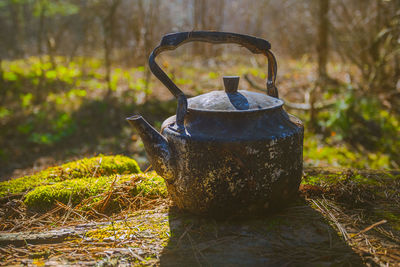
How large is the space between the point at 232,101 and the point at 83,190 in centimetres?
134

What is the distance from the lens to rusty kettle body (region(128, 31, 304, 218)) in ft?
5.71

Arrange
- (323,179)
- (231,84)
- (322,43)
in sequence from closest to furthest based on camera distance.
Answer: (231,84) → (323,179) → (322,43)

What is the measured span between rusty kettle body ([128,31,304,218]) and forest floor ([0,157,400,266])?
159 millimetres

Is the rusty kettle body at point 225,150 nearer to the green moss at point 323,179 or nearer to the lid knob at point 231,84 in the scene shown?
the lid knob at point 231,84

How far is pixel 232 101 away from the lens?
6.27 ft

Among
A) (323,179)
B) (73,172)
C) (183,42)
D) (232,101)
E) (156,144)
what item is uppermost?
(183,42)

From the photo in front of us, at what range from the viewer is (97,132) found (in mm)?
5574

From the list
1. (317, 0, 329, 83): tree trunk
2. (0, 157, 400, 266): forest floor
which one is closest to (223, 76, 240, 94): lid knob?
(0, 157, 400, 266): forest floor

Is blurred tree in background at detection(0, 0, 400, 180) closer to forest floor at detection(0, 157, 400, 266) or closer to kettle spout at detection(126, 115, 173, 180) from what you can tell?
forest floor at detection(0, 157, 400, 266)

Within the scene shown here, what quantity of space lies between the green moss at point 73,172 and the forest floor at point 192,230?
78 millimetres

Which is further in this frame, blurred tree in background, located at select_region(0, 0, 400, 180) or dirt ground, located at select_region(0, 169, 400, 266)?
blurred tree in background, located at select_region(0, 0, 400, 180)

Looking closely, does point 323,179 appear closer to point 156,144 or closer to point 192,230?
point 192,230

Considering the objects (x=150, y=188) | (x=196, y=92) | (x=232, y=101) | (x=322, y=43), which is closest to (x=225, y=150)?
(x=232, y=101)

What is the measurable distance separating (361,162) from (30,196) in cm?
405
